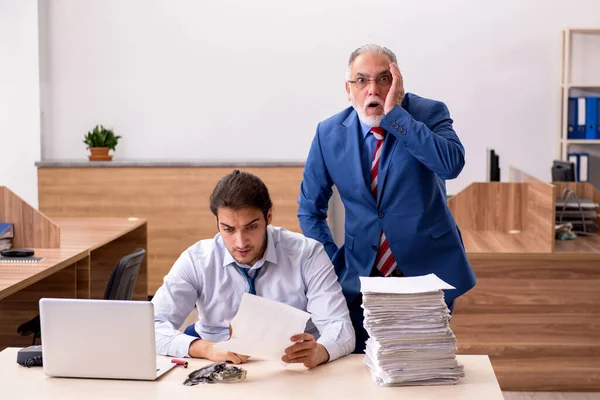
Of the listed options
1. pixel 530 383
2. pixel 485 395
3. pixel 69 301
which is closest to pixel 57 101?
pixel 530 383

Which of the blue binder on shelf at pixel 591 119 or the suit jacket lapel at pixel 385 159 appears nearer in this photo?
the suit jacket lapel at pixel 385 159

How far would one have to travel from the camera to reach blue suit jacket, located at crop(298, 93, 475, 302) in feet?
9.07

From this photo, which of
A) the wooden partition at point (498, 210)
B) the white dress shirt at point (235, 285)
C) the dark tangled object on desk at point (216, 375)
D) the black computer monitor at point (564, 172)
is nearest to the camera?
the dark tangled object on desk at point (216, 375)

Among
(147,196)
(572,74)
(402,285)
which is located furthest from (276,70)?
(402,285)

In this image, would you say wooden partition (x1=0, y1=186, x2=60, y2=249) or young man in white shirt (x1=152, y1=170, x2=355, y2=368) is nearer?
young man in white shirt (x1=152, y1=170, x2=355, y2=368)

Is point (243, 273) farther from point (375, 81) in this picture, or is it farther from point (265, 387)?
point (375, 81)

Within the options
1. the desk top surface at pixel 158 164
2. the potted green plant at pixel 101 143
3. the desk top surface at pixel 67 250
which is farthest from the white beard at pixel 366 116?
the potted green plant at pixel 101 143

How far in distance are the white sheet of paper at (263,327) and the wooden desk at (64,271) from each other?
4.59ft

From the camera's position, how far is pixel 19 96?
6.91 m

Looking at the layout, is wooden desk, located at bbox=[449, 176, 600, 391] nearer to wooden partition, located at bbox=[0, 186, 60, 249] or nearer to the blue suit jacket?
the blue suit jacket

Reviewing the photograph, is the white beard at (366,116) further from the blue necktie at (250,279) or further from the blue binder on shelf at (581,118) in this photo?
the blue binder on shelf at (581,118)

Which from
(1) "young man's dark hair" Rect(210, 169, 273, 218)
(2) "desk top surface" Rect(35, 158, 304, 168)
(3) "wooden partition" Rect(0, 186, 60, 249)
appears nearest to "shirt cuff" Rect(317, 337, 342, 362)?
(1) "young man's dark hair" Rect(210, 169, 273, 218)

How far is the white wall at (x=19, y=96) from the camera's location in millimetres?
6883

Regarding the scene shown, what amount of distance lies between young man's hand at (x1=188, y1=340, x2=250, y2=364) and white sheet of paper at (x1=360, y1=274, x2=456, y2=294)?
15.9 inches
